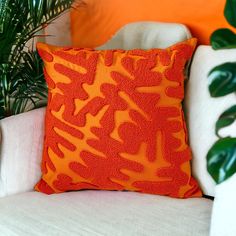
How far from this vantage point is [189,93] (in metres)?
1.22

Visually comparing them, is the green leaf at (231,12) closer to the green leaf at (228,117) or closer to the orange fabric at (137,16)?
the green leaf at (228,117)

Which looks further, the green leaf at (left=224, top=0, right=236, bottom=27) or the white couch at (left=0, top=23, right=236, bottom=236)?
the white couch at (left=0, top=23, right=236, bottom=236)

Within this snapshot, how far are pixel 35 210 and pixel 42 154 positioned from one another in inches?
8.9

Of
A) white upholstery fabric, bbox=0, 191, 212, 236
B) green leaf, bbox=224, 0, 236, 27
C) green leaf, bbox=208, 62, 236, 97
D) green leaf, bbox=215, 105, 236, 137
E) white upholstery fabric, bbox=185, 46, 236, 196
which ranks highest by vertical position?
green leaf, bbox=224, 0, 236, 27

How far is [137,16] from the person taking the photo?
1567mm

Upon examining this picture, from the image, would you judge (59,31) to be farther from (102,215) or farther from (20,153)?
(102,215)

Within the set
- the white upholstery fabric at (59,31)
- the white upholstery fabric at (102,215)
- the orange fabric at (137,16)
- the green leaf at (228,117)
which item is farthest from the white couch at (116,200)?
the white upholstery fabric at (59,31)

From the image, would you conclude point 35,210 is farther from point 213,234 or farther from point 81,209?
point 213,234

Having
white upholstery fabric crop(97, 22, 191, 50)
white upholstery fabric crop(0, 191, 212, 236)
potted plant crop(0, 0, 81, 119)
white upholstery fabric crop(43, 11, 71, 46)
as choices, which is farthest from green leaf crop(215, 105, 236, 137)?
white upholstery fabric crop(43, 11, 71, 46)

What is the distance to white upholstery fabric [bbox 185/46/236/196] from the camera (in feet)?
3.78

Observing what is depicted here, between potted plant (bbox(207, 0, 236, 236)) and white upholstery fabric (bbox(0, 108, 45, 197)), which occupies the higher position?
potted plant (bbox(207, 0, 236, 236))

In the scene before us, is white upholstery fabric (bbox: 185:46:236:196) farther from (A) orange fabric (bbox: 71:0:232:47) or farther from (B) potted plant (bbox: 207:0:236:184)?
(B) potted plant (bbox: 207:0:236:184)

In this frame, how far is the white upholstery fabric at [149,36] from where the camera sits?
1.33 meters

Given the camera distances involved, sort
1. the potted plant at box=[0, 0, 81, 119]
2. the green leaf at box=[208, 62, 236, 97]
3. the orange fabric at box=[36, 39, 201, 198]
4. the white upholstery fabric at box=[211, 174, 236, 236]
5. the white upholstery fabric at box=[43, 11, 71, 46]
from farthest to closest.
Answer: the white upholstery fabric at box=[43, 11, 71, 46] < the potted plant at box=[0, 0, 81, 119] < the orange fabric at box=[36, 39, 201, 198] < the white upholstery fabric at box=[211, 174, 236, 236] < the green leaf at box=[208, 62, 236, 97]
